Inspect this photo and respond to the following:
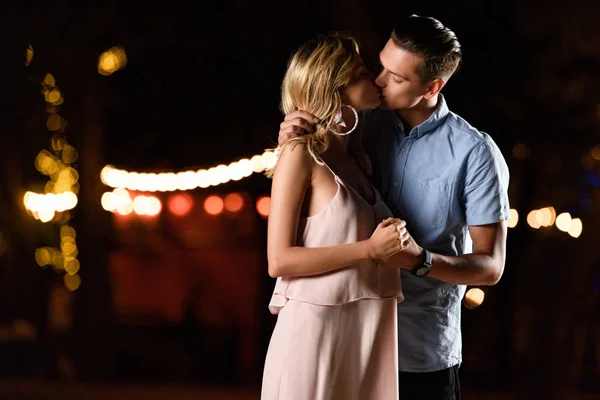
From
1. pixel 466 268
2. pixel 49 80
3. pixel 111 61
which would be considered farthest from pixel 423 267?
pixel 111 61

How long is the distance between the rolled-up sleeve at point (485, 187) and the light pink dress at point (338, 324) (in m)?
0.35

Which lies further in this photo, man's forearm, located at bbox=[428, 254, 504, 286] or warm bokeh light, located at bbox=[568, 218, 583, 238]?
warm bokeh light, located at bbox=[568, 218, 583, 238]

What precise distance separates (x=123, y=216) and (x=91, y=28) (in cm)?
363

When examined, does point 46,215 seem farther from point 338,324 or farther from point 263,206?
point 338,324

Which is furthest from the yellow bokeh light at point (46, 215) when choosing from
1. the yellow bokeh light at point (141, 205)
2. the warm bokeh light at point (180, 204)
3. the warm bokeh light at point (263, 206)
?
the warm bokeh light at point (263, 206)

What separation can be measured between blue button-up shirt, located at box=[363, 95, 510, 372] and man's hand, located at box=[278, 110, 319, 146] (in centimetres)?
37

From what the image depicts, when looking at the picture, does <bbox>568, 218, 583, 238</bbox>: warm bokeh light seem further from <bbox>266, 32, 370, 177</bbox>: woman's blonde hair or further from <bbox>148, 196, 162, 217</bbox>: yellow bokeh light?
<bbox>148, 196, 162, 217</bbox>: yellow bokeh light

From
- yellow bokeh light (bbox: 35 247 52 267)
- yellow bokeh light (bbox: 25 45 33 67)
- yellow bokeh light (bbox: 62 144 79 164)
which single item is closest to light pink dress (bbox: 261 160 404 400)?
yellow bokeh light (bbox: 25 45 33 67)

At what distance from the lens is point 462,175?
256cm

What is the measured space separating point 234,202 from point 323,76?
7.48 meters

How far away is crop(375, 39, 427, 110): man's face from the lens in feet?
8.14

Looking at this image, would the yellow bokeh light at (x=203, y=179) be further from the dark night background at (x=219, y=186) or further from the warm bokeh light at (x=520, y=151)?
the warm bokeh light at (x=520, y=151)

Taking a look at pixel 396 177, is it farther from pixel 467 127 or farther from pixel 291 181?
pixel 291 181

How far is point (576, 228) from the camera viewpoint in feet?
21.0
